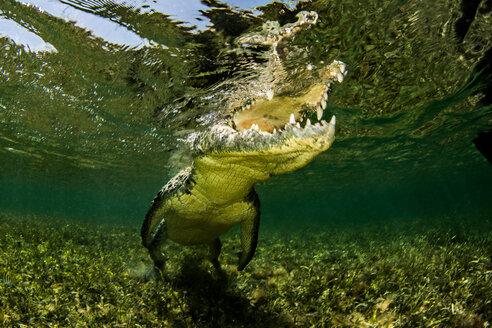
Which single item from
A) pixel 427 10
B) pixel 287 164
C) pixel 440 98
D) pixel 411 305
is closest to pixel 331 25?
pixel 427 10

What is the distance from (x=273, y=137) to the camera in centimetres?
236

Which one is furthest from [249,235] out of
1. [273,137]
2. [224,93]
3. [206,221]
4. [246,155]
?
[224,93]

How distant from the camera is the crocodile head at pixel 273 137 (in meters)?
2.19

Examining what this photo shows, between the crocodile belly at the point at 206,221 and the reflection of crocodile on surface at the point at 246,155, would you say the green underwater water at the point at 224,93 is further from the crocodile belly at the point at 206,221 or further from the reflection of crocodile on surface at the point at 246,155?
the crocodile belly at the point at 206,221

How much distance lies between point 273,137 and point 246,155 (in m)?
0.49

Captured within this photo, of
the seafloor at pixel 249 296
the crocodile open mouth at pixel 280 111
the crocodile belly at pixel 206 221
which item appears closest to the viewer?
the seafloor at pixel 249 296

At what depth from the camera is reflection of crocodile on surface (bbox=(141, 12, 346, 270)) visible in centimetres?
243

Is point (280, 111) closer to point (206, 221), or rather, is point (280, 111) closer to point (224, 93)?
point (206, 221)

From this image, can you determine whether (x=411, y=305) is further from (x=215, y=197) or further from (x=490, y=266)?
(x=215, y=197)

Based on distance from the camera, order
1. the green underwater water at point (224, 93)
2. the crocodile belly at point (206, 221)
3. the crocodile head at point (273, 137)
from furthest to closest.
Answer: the crocodile belly at point (206, 221), the green underwater water at point (224, 93), the crocodile head at point (273, 137)

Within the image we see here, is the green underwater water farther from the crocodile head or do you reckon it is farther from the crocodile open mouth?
the crocodile head

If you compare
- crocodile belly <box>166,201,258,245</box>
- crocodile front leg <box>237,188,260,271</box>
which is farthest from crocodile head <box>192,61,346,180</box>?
crocodile front leg <box>237,188,260,271</box>

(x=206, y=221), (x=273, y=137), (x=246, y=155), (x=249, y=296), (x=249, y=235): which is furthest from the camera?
(x=249, y=235)

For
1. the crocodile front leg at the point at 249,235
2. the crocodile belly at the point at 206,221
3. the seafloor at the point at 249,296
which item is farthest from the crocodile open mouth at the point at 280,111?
the seafloor at the point at 249,296
